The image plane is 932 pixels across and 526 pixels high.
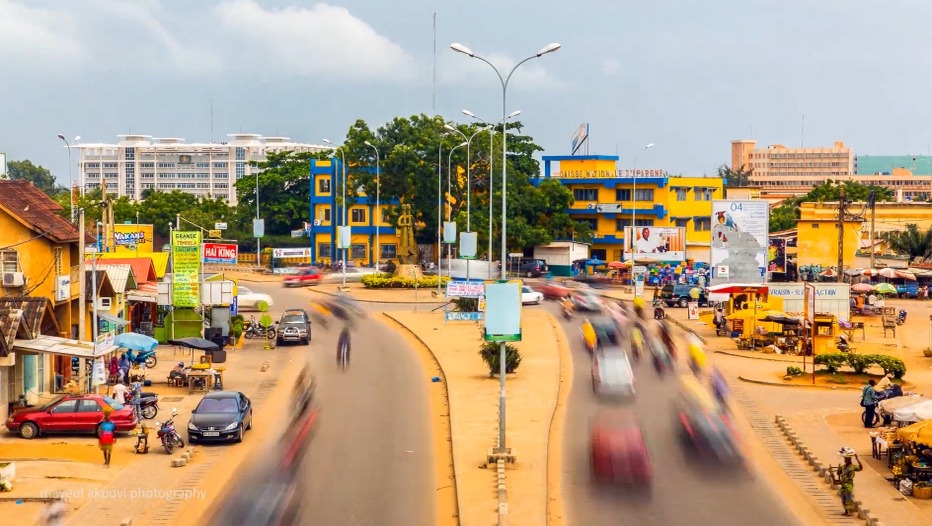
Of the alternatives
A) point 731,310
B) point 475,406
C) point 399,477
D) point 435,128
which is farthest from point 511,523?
point 435,128

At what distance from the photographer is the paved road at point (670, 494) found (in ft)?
70.4

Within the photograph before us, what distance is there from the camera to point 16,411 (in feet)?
98.5

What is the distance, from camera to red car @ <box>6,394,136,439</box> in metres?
27.9

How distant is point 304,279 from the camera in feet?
269

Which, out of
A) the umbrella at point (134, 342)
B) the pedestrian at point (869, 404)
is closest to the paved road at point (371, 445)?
the umbrella at point (134, 342)

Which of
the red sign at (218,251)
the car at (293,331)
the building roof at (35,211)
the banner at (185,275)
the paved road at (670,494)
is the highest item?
the building roof at (35,211)

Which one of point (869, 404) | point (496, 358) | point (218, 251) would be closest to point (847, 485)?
point (869, 404)

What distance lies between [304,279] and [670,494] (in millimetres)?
60891

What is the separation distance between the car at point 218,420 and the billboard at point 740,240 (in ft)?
127

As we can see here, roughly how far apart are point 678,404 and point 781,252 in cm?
5037

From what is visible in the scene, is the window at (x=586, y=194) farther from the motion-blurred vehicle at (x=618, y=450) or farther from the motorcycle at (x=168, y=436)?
the motorcycle at (x=168, y=436)

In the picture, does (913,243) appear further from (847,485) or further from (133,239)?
(847,485)

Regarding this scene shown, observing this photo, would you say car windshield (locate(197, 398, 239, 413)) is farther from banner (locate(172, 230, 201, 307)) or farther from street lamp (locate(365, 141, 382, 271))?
street lamp (locate(365, 141, 382, 271))

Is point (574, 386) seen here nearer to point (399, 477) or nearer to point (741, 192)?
point (399, 477)
